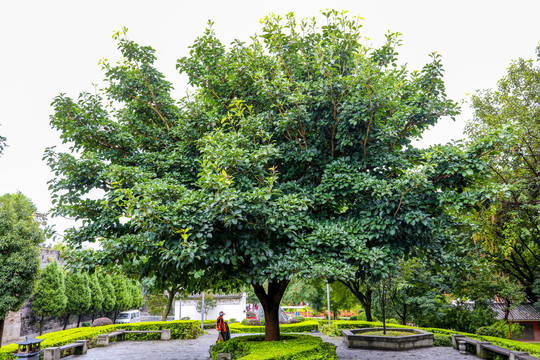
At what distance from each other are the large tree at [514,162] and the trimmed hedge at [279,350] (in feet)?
23.3

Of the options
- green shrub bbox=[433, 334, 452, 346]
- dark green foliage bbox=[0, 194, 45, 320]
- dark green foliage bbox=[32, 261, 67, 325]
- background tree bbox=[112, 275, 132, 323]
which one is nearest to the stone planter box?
green shrub bbox=[433, 334, 452, 346]

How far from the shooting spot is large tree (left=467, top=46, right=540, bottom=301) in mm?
12508

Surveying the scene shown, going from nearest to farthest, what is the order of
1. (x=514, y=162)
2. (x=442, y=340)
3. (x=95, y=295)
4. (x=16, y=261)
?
(x=514, y=162) → (x=16, y=261) → (x=442, y=340) → (x=95, y=295)

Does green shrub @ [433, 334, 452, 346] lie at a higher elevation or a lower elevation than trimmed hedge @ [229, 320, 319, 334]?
higher

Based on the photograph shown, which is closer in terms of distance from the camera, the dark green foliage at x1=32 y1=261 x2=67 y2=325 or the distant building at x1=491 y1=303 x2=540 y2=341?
the distant building at x1=491 y1=303 x2=540 y2=341

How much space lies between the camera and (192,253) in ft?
20.7

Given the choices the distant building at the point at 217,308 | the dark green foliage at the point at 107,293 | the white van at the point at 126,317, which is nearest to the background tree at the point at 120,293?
the white van at the point at 126,317

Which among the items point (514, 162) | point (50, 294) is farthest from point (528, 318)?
point (50, 294)

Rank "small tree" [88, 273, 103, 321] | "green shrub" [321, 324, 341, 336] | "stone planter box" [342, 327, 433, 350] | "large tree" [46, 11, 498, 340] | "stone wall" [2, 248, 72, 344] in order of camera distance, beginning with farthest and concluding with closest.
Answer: "small tree" [88, 273, 103, 321] → "stone wall" [2, 248, 72, 344] → "green shrub" [321, 324, 341, 336] → "stone planter box" [342, 327, 433, 350] → "large tree" [46, 11, 498, 340]

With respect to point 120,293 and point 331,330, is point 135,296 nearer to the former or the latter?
point 120,293

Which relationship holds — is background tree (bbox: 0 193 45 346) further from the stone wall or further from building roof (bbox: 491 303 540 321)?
building roof (bbox: 491 303 540 321)

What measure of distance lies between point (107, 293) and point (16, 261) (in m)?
17.3

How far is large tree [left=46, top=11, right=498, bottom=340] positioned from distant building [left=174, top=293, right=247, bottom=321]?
2325 cm

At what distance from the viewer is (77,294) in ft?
88.1
